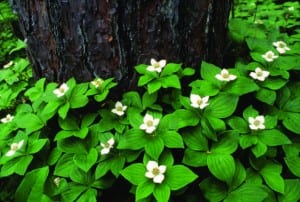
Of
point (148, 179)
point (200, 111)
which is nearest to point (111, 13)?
point (200, 111)

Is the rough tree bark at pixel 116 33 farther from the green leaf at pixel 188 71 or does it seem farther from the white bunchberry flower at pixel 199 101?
the white bunchberry flower at pixel 199 101

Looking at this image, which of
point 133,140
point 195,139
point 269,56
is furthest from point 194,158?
point 269,56

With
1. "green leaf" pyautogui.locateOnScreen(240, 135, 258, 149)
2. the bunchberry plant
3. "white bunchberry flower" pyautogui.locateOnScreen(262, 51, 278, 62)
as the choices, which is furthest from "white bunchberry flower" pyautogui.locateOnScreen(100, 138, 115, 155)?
"white bunchberry flower" pyautogui.locateOnScreen(262, 51, 278, 62)

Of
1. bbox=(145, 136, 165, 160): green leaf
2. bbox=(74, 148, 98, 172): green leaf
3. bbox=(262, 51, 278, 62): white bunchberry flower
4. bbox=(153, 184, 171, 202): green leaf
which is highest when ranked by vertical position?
bbox=(262, 51, 278, 62): white bunchberry flower

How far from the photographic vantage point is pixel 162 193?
145 centimetres

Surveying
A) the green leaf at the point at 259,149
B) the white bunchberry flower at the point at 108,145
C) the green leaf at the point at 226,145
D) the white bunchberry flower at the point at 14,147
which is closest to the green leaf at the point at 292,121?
the green leaf at the point at 259,149

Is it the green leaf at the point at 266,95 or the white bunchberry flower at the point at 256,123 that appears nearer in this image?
→ the white bunchberry flower at the point at 256,123

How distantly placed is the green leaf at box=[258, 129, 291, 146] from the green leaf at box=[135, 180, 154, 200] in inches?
22.9

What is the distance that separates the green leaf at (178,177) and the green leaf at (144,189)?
8cm

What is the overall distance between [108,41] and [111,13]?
15cm

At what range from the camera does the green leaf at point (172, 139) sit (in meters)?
1.54

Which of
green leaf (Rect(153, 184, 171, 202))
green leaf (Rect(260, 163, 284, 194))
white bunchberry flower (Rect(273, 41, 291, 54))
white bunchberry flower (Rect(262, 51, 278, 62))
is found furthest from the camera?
white bunchberry flower (Rect(273, 41, 291, 54))

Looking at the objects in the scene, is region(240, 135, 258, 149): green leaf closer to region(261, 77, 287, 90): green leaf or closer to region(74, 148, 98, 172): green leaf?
region(261, 77, 287, 90): green leaf

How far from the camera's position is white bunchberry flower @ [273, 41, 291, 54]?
2039mm
